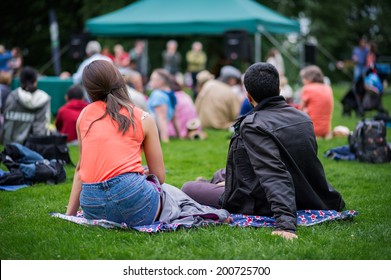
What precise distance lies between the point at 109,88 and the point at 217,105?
29.1 feet

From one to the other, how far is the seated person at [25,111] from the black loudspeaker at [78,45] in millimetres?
9095

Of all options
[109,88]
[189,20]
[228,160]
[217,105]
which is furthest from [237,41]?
[109,88]

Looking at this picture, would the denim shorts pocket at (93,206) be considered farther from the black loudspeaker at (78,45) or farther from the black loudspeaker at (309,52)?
the black loudspeaker at (309,52)

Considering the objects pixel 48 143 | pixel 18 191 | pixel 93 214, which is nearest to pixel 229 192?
pixel 93 214

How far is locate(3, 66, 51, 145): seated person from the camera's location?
9672 mm

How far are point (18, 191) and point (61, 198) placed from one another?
630 millimetres

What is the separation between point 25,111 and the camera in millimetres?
9805

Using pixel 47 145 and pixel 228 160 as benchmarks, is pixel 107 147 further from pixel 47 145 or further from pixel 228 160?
pixel 47 145

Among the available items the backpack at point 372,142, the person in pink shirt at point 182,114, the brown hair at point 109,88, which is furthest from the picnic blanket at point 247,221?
the person in pink shirt at point 182,114

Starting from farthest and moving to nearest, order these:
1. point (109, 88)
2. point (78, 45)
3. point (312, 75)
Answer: point (78, 45), point (312, 75), point (109, 88)

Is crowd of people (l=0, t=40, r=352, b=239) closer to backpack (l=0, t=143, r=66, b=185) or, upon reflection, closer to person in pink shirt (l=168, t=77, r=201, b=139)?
backpack (l=0, t=143, r=66, b=185)

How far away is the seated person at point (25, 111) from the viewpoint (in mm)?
9672
